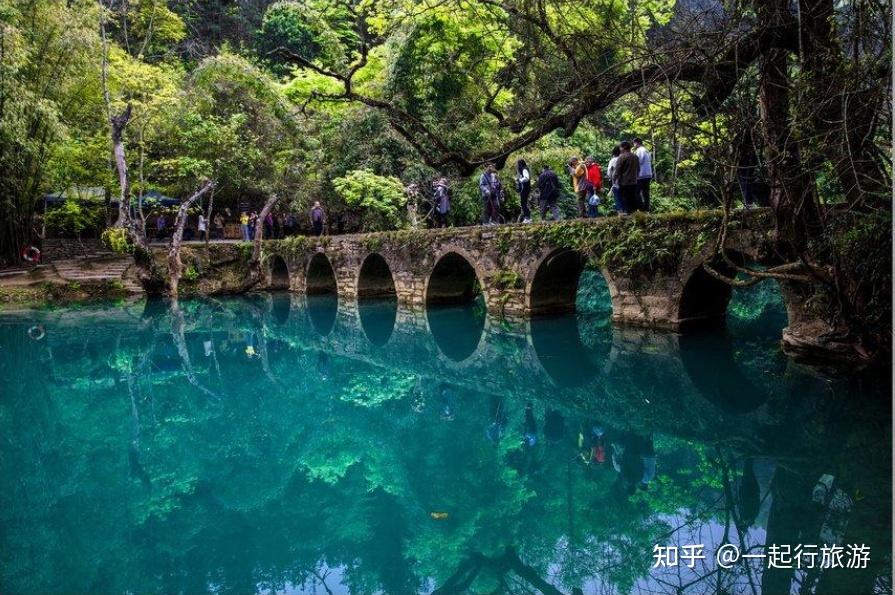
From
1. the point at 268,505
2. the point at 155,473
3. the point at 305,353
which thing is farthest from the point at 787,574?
the point at 305,353

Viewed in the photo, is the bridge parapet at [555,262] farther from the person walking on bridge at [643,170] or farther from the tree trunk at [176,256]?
the tree trunk at [176,256]

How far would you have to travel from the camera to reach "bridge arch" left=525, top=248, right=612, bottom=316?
12.1 metres

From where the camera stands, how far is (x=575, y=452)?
5254 millimetres

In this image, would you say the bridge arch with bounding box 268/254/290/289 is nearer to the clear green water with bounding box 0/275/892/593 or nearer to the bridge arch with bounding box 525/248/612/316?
the bridge arch with bounding box 525/248/612/316

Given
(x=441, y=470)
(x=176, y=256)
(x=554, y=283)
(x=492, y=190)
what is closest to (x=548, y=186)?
(x=492, y=190)

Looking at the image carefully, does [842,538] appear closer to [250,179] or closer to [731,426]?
[731,426]

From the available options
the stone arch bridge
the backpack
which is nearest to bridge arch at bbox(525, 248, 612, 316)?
the stone arch bridge

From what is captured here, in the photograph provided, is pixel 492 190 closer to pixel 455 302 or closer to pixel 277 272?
pixel 455 302

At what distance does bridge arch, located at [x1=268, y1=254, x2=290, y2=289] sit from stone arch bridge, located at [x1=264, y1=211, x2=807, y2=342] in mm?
2437

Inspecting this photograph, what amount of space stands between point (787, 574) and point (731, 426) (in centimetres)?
262

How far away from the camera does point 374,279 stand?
59.1ft

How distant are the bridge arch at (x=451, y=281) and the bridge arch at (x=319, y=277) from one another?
5134mm

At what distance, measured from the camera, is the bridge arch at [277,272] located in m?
21.8

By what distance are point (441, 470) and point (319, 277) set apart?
1597 cm
